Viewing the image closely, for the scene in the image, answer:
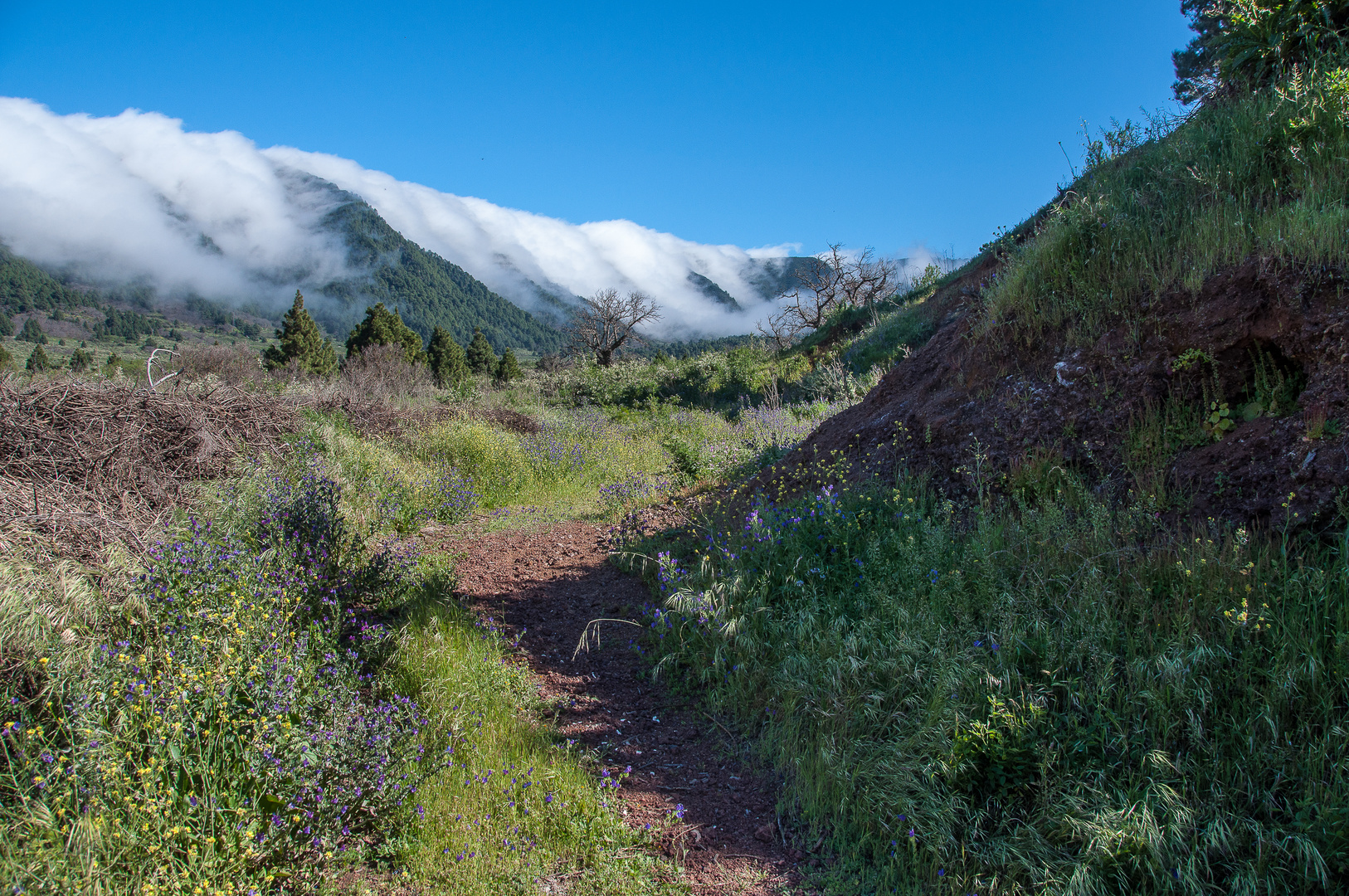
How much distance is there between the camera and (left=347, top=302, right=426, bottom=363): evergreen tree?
123 feet

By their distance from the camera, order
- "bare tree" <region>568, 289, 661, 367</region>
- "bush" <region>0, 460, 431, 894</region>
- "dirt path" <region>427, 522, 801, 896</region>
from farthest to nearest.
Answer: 1. "bare tree" <region>568, 289, 661, 367</region>
2. "dirt path" <region>427, 522, 801, 896</region>
3. "bush" <region>0, 460, 431, 894</region>

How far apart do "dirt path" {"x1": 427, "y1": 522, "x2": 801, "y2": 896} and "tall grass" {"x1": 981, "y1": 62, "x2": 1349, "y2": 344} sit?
3.94 metres

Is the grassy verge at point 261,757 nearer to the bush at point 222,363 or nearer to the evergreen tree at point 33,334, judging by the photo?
the bush at point 222,363

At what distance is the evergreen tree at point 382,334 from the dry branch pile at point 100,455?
1297 inches

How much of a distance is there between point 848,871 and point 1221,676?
172cm

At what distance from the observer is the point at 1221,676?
8.31 feet

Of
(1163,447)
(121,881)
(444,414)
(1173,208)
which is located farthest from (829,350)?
(121,881)

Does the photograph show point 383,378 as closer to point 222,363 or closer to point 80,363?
point 222,363

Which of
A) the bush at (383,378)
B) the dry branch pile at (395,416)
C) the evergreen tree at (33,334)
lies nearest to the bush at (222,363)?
the bush at (383,378)

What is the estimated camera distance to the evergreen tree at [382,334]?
123 ft

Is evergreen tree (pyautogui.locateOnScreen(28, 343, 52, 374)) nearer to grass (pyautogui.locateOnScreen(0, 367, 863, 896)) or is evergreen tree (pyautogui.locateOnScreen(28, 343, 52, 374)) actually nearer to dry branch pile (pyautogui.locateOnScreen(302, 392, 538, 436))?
dry branch pile (pyautogui.locateOnScreen(302, 392, 538, 436))

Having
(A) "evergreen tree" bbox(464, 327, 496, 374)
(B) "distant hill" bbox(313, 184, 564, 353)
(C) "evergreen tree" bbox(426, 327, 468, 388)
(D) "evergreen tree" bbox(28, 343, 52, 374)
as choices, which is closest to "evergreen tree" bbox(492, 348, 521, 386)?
(A) "evergreen tree" bbox(464, 327, 496, 374)

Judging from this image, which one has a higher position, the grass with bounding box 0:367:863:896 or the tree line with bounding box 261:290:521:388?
the tree line with bounding box 261:290:521:388

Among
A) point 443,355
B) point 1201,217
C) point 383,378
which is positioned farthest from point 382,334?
point 1201,217
